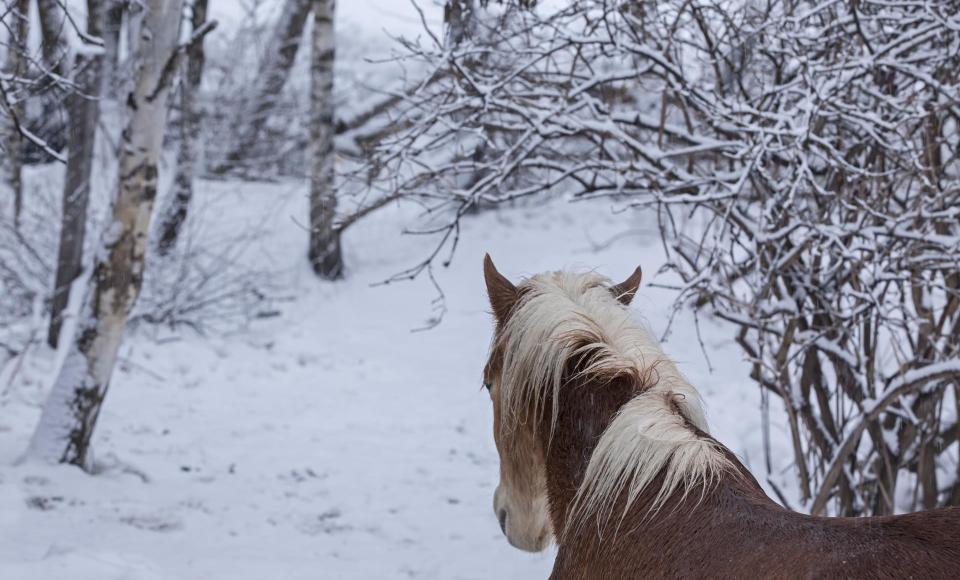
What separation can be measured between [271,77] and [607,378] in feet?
33.0

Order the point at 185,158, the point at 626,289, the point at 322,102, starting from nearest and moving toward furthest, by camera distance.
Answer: the point at 626,289
the point at 185,158
the point at 322,102

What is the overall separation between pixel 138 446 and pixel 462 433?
226 cm

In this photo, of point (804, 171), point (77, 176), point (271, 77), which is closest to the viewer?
point (804, 171)

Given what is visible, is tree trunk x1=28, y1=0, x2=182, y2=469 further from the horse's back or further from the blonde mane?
the horse's back

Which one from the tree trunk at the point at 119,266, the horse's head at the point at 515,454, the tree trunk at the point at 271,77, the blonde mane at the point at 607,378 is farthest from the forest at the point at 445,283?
the horse's head at the point at 515,454

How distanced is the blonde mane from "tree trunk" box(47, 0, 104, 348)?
5.36 metres

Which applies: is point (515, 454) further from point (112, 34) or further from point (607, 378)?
point (112, 34)

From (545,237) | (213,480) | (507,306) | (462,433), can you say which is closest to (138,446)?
(213,480)

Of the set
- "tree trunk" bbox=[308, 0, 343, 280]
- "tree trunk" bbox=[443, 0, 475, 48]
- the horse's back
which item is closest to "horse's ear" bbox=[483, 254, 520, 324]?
the horse's back

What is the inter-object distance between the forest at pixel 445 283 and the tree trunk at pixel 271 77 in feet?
0.89

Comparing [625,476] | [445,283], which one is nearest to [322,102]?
[445,283]

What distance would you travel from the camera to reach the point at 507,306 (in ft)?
7.79

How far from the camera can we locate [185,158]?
28.9ft

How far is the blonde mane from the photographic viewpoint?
1.81 m
